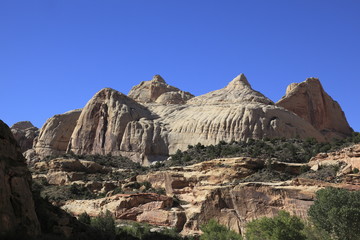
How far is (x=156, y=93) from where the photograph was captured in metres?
131

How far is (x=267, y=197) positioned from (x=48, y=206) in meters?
20.9

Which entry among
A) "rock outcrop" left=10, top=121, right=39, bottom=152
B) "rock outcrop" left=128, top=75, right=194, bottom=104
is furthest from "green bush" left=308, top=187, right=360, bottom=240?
"rock outcrop" left=128, top=75, right=194, bottom=104

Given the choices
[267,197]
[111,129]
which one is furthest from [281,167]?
[111,129]

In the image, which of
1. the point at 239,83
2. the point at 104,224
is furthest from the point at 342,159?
the point at 239,83

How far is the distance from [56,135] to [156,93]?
4039cm

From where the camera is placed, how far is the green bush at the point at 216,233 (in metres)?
41.2

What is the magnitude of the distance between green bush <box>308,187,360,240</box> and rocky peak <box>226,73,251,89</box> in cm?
7059

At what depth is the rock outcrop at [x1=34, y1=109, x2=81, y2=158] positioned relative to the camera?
310ft

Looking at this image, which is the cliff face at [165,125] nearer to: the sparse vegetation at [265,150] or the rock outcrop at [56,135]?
the rock outcrop at [56,135]

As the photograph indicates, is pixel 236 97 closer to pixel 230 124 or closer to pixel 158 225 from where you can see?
pixel 230 124

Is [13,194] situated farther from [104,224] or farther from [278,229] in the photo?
[278,229]

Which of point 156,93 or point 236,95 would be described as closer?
point 236,95

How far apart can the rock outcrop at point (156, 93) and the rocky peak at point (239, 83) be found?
14.9 m

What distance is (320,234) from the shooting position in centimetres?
3638
